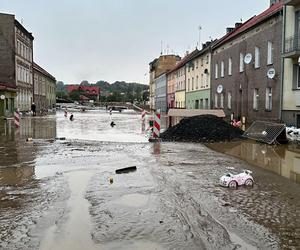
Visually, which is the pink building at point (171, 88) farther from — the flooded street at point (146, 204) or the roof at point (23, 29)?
the flooded street at point (146, 204)

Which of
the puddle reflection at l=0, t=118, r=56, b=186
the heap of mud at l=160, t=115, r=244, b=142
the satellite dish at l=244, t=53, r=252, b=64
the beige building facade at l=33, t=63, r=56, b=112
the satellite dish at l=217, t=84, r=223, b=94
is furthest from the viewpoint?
the beige building facade at l=33, t=63, r=56, b=112

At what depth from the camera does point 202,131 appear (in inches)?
738

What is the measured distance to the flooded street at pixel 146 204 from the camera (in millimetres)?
5000

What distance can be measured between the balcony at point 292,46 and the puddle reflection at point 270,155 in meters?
7.16

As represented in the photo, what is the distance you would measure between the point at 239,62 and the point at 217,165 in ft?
80.7

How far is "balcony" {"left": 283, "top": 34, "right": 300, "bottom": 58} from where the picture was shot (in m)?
21.7

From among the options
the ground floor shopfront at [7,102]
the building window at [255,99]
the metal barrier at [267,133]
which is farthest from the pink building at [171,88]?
the metal barrier at [267,133]

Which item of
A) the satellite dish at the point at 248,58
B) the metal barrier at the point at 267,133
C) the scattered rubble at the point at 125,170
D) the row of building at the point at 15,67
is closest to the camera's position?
the scattered rubble at the point at 125,170

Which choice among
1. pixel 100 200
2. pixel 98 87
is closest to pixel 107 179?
pixel 100 200

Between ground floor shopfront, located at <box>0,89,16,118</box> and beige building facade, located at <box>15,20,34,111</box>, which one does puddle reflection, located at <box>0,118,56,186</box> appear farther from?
beige building facade, located at <box>15,20,34,111</box>

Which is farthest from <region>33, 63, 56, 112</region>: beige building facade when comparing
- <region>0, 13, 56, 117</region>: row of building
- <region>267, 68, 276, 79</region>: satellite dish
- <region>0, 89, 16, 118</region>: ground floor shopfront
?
<region>267, 68, 276, 79</region>: satellite dish

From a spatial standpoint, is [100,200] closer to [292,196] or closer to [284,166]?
[292,196]

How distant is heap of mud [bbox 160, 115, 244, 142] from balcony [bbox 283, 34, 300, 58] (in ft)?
20.0

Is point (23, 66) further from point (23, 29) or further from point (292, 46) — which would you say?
point (292, 46)
